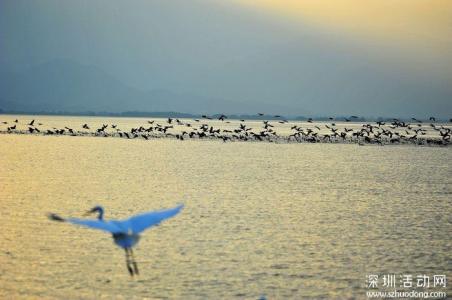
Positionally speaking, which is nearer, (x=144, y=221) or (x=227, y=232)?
(x=144, y=221)

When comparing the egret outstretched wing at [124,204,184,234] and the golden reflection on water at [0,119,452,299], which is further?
the golden reflection on water at [0,119,452,299]

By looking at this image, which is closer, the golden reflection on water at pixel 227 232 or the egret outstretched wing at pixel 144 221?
the egret outstretched wing at pixel 144 221

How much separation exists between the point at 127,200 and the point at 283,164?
721 inches

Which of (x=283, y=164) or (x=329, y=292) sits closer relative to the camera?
(x=329, y=292)

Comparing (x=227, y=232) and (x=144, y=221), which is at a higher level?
(x=144, y=221)

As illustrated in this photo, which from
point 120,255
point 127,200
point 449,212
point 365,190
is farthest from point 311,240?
point 365,190

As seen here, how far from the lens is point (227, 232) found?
1650 cm

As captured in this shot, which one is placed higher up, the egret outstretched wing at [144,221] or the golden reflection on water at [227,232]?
the egret outstretched wing at [144,221]

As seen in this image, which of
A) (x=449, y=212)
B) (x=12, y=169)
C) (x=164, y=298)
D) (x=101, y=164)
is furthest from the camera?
(x=101, y=164)

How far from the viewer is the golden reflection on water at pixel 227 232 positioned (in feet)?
39.1

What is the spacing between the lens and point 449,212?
2091 centimetres

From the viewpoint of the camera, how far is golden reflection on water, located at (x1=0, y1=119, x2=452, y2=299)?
11.9m

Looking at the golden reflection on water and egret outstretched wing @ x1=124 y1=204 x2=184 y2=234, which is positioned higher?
egret outstretched wing @ x1=124 y1=204 x2=184 y2=234

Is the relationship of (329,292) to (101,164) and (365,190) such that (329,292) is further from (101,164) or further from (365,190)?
(101,164)
